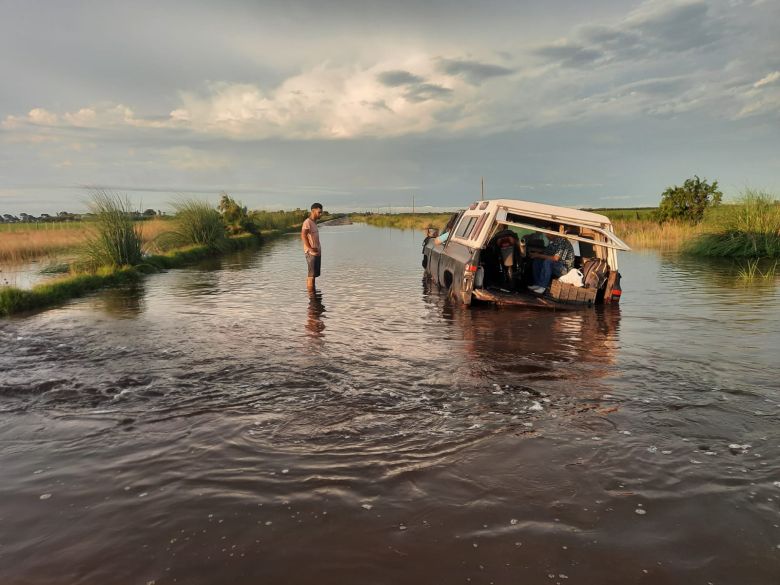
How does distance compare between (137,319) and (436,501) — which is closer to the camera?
(436,501)

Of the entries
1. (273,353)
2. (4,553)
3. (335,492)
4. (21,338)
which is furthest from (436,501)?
(21,338)

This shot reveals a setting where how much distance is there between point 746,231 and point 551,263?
48.5 ft

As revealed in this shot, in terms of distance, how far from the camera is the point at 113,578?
278 centimetres

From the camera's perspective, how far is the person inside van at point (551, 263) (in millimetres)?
11203

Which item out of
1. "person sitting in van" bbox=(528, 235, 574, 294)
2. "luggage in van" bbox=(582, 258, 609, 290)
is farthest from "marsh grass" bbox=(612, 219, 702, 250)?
"luggage in van" bbox=(582, 258, 609, 290)

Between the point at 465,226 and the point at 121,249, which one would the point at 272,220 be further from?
the point at 465,226

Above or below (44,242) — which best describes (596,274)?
below

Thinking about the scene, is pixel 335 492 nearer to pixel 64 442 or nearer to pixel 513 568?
pixel 513 568

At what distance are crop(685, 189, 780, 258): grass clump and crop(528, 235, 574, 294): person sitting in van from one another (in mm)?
13562

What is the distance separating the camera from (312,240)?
12.5 meters

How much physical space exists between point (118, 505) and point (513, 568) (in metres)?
2.50

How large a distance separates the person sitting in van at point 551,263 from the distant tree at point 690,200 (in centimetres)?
2200

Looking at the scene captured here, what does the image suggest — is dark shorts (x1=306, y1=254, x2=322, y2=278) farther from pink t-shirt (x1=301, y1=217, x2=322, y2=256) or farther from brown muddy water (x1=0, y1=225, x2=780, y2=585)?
brown muddy water (x1=0, y1=225, x2=780, y2=585)

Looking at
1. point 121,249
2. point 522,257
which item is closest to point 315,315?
point 522,257
